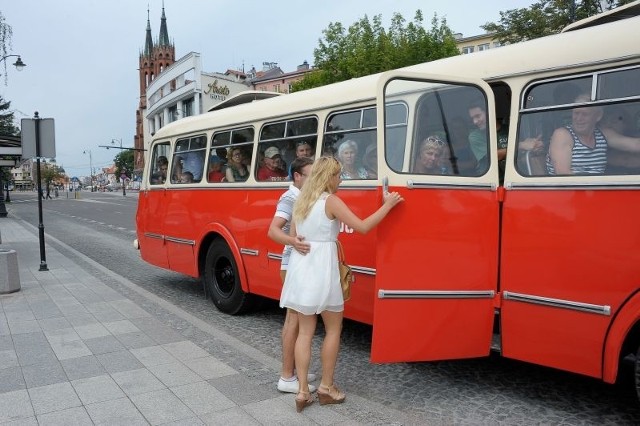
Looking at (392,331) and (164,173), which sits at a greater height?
(164,173)

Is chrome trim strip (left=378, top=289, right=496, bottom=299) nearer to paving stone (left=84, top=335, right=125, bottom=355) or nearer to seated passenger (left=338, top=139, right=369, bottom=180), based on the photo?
seated passenger (left=338, top=139, right=369, bottom=180)

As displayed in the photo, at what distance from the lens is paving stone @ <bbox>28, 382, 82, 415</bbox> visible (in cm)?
399

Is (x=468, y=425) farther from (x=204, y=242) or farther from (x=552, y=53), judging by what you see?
(x=204, y=242)

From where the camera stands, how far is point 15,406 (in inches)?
158

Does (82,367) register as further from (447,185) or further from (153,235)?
(153,235)

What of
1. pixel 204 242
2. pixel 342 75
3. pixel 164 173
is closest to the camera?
pixel 204 242

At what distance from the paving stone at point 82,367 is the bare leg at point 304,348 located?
1.89 metres

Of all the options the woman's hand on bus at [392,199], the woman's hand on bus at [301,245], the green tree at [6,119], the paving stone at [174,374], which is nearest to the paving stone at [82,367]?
the paving stone at [174,374]

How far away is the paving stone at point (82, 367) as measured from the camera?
4.64 m

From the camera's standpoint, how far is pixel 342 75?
98.4ft

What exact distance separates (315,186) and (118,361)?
2651 millimetres

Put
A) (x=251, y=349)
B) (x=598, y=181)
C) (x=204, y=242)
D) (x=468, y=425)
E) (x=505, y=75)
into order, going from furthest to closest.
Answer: (x=204, y=242) → (x=251, y=349) → (x=505, y=75) → (x=468, y=425) → (x=598, y=181)

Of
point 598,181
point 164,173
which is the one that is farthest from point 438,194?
point 164,173

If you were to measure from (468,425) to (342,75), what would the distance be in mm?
27724
